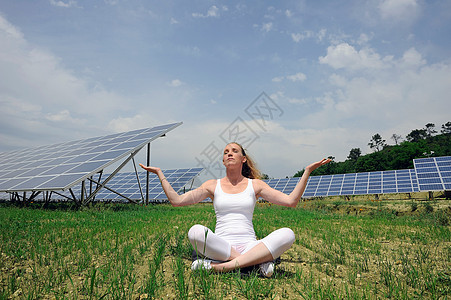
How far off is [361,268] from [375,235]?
9.34ft

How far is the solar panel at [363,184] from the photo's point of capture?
21.4m

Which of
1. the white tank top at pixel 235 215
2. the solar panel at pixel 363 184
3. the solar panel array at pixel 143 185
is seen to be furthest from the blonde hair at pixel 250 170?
the solar panel at pixel 363 184

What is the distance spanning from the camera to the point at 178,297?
246 cm

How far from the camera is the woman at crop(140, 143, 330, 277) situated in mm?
3031

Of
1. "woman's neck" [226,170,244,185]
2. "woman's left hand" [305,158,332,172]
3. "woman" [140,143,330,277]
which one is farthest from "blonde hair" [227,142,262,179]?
"woman's left hand" [305,158,332,172]

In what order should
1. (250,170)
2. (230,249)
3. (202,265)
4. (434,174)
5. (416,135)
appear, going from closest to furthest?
1. (202,265)
2. (230,249)
3. (250,170)
4. (434,174)
5. (416,135)

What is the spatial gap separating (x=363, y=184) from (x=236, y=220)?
2331cm

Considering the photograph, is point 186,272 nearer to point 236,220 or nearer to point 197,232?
point 197,232

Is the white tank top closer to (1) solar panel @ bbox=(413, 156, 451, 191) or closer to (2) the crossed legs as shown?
(2) the crossed legs

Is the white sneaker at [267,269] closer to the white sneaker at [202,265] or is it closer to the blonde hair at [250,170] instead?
the white sneaker at [202,265]

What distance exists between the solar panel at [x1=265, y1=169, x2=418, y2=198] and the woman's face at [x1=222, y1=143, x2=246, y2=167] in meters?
20.8

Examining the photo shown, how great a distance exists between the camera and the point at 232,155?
3775mm

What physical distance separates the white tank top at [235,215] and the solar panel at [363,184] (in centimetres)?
2093

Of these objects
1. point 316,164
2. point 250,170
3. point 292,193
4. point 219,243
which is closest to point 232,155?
point 250,170
